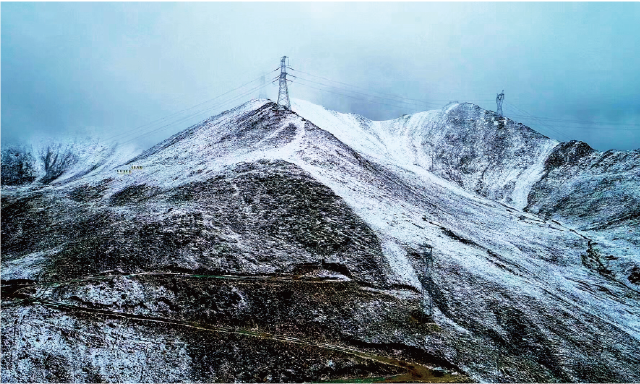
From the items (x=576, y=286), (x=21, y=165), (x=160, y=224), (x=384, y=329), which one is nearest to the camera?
(x=384, y=329)

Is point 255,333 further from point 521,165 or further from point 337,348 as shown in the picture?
point 521,165

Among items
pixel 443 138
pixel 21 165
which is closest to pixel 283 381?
pixel 443 138

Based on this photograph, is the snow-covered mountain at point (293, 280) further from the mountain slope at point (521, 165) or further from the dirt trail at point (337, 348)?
the mountain slope at point (521, 165)

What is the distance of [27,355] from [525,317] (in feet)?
121

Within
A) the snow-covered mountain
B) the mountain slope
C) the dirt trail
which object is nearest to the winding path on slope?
the dirt trail

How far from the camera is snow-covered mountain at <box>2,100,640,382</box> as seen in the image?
2544cm

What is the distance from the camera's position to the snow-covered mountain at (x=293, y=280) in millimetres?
25438

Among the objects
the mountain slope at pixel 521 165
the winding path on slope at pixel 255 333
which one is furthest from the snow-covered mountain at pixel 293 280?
the mountain slope at pixel 521 165

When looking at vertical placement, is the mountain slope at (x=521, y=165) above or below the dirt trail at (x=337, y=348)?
above

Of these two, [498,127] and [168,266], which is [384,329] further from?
[498,127]

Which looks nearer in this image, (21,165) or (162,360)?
(162,360)

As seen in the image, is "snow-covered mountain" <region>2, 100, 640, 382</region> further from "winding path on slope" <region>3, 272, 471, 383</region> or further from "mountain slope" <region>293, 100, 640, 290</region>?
"mountain slope" <region>293, 100, 640, 290</region>

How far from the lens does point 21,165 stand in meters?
126

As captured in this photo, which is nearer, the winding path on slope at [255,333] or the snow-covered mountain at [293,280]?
the winding path on slope at [255,333]
